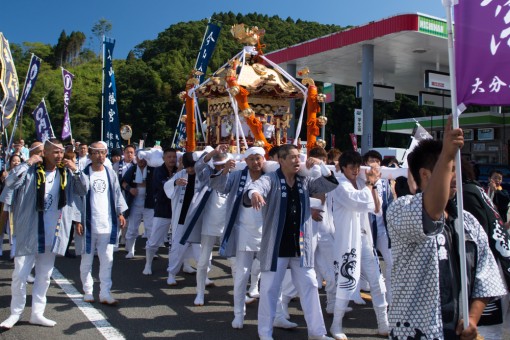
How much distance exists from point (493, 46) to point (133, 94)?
43.0m

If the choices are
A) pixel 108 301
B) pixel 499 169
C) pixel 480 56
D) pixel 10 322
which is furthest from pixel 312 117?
pixel 499 169

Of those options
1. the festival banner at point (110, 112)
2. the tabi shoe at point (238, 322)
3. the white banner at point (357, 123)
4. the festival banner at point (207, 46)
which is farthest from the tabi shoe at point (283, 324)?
the white banner at point (357, 123)

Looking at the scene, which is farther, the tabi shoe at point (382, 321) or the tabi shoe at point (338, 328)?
the tabi shoe at point (382, 321)

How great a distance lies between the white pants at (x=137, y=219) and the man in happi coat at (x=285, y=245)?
4.66 meters

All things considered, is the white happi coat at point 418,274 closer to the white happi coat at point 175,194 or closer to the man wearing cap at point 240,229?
the man wearing cap at point 240,229

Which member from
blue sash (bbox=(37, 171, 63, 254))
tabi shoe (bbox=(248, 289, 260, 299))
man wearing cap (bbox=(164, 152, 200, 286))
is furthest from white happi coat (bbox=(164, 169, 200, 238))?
blue sash (bbox=(37, 171, 63, 254))

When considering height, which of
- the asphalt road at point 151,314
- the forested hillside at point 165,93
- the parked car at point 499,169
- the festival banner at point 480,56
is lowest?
the asphalt road at point 151,314

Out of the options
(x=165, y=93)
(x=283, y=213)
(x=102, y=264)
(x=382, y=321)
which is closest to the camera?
(x=283, y=213)

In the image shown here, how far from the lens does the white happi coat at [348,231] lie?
4.80 meters

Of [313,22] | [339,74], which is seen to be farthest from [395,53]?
[313,22]

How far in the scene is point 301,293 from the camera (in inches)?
179

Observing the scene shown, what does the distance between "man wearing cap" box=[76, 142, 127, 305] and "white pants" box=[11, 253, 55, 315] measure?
685 millimetres

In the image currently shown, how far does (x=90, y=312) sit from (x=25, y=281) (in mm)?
845

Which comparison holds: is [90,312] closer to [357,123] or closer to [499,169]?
[357,123]
